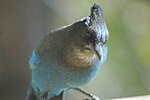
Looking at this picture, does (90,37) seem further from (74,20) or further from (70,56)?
(74,20)

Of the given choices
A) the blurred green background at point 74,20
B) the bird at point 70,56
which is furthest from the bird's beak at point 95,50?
the blurred green background at point 74,20

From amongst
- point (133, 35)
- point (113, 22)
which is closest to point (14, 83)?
point (113, 22)

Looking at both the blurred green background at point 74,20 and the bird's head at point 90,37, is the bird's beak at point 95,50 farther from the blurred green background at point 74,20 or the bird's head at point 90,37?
the blurred green background at point 74,20

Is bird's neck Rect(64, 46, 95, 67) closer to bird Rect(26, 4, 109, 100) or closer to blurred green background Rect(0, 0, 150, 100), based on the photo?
bird Rect(26, 4, 109, 100)

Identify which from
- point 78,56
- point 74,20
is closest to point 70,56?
point 78,56

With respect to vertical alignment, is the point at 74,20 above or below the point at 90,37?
above
